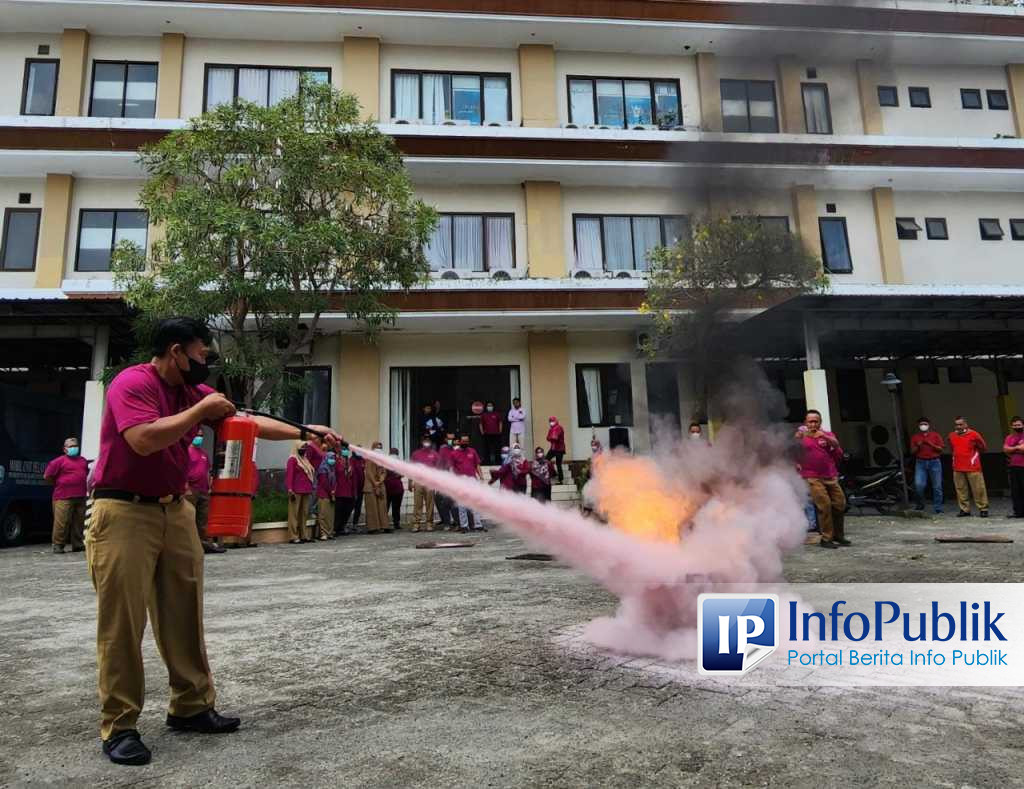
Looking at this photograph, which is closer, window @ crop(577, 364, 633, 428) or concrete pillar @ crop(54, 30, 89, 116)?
concrete pillar @ crop(54, 30, 89, 116)

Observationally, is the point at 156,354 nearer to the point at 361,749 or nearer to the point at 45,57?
the point at 361,749

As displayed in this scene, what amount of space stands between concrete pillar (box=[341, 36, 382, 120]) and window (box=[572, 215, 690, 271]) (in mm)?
6146

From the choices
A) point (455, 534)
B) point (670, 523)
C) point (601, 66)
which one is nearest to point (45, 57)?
point (601, 66)

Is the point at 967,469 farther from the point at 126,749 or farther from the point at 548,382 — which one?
the point at 126,749

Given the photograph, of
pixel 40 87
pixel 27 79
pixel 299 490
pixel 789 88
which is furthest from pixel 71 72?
pixel 789 88

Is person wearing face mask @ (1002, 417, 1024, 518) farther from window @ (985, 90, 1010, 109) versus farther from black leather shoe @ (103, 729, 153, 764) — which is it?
black leather shoe @ (103, 729, 153, 764)

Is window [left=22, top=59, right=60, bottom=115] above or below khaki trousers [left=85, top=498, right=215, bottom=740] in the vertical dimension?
above

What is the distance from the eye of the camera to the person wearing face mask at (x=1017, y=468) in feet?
41.8

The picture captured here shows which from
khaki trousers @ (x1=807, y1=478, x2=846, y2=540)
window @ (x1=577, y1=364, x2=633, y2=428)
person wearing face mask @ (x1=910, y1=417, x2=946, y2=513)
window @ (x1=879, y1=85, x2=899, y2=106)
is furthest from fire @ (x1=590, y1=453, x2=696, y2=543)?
window @ (x1=879, y1=85, x2=899, y2=106)

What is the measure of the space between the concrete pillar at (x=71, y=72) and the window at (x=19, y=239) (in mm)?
2726

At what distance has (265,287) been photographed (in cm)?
1205

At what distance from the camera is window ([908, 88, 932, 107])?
19.0 meters

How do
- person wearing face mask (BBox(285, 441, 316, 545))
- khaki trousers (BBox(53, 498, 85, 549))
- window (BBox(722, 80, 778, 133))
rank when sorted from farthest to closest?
person wearing face mask (BBox(285, 441, 316, 545)) → khaki trousers (BBox(53, 498, 85, 549)) → window (BBox(722, 80, 778, 133))

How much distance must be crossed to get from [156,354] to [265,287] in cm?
921
